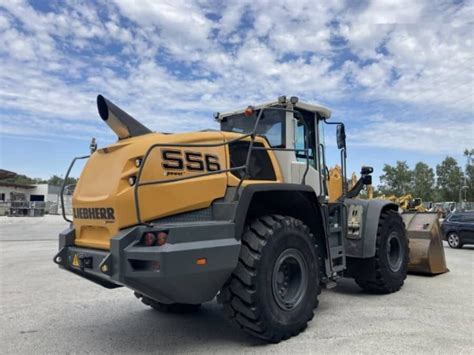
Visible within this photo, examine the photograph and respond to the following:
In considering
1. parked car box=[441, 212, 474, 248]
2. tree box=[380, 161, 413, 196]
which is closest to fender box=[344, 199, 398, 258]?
parked car box=[441, 212, 474, 248]

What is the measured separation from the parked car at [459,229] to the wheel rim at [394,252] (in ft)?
33.1

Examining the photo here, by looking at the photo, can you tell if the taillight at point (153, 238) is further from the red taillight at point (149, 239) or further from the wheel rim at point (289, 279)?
the wheel rim at point (289, 279)

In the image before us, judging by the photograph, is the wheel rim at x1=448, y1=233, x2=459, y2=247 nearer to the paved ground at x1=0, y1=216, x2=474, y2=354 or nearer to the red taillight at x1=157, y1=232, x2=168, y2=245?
the paved ground at x1=0, y1=216, x2=474, y2=354

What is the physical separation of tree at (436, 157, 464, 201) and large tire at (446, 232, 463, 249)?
192 feet

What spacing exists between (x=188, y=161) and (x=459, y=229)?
14968mm

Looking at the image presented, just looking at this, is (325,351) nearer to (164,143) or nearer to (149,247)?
(149,247)

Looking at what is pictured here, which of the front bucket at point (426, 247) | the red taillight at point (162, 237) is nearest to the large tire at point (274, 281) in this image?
the red taillight at point (162, 237)

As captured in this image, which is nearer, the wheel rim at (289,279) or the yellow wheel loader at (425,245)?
the wheel rim at (289,279)

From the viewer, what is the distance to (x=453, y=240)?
16.9 m

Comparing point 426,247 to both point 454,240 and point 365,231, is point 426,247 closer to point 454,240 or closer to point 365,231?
point 365,231

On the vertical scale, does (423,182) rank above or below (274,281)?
above

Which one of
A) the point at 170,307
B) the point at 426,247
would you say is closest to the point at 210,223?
the point at 170,307

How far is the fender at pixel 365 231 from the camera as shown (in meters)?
6.91

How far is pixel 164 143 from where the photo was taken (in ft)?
14.7
